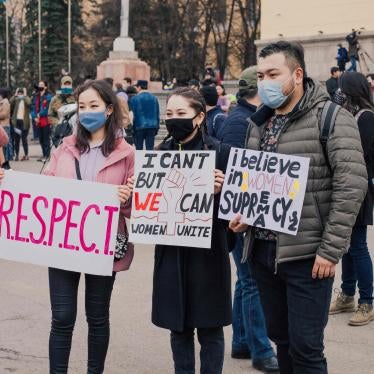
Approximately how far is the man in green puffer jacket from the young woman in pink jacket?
994mm

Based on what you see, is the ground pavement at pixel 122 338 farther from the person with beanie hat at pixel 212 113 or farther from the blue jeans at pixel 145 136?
the blue jeans at pixel 145 136

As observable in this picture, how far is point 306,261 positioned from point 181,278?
2.36 feet

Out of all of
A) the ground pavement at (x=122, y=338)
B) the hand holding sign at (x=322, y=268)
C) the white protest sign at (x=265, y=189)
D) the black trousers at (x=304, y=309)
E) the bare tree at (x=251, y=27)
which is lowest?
the ground pavement at (x=122, y=338)

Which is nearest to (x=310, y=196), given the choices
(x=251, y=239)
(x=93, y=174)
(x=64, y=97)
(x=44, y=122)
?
(x=251, y=239)

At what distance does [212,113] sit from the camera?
695 cm

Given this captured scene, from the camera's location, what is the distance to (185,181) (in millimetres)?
4258

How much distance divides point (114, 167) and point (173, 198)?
48 centimetres

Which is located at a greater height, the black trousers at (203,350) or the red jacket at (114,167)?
the red jacket at (114,167)

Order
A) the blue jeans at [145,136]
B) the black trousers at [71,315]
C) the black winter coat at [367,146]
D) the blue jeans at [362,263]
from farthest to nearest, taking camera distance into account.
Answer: the blue jeans at [145,136], the blue jeans at [362,263], the black winter coat at [367,146], the black trousers at [71,315]

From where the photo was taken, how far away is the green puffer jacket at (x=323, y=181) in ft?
12.4

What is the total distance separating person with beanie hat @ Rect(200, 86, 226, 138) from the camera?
670 cm

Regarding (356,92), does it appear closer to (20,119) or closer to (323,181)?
(323,181)

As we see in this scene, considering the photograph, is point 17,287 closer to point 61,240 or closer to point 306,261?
point 61,240

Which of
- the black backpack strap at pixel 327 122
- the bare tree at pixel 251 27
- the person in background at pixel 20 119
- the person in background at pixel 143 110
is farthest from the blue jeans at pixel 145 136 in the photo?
the bare tree at pixel 251 27
